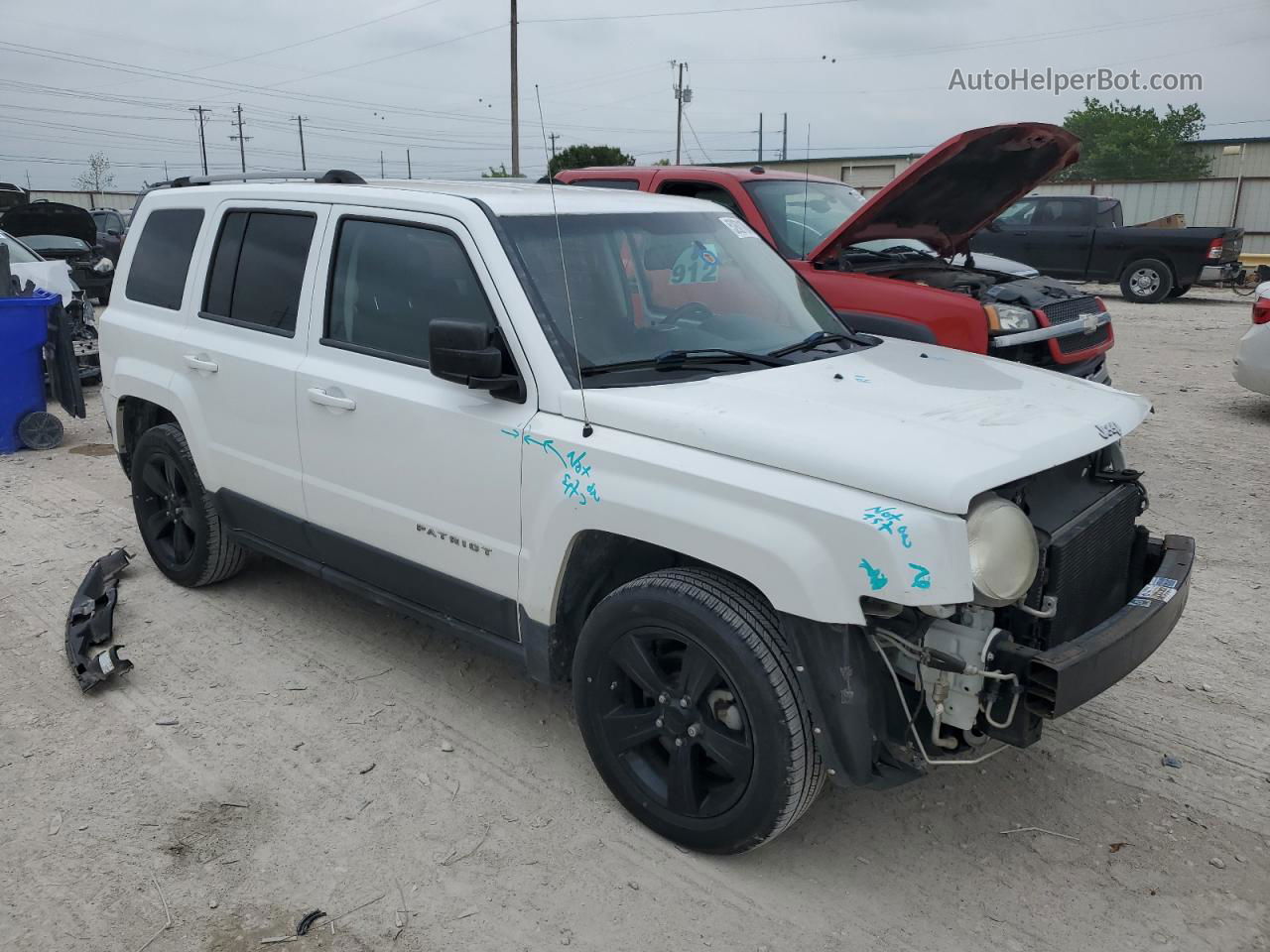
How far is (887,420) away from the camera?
297 centimetres

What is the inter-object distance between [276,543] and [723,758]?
8.05ft

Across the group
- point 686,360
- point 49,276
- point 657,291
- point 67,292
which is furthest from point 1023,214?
point 686,360

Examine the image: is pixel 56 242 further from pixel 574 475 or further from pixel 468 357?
pixel 574 475

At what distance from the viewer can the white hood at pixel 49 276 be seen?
10352mm

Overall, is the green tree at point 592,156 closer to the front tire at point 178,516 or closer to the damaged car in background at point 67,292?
the damaged car in background at point 67,292

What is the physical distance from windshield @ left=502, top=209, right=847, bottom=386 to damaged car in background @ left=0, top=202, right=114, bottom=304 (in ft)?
46.9

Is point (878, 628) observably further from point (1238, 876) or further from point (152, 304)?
point (152, 304)

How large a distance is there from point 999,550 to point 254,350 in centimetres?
315

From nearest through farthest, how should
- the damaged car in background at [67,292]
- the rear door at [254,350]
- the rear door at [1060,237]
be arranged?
the rear door at [254,350], the damaged car in background at [67,292], the rear door at [1060,237]

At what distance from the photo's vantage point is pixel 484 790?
11.7ft

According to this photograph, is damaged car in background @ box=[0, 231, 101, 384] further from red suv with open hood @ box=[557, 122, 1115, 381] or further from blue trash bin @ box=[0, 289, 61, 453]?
red suv with open hood @ box=[557, 122, 1115, 381]

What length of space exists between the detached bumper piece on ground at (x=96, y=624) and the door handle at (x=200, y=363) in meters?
1.23

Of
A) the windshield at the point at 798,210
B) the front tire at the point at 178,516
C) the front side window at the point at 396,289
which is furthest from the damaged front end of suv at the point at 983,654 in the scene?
the windshield at the point at 798,210

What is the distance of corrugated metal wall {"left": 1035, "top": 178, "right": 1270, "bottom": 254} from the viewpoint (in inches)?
1048
